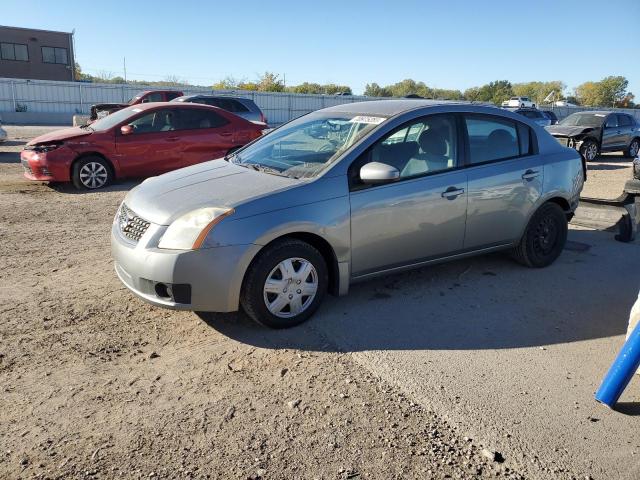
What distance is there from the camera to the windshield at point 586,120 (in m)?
17.3

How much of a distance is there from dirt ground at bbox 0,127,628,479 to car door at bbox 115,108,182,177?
5.52 m

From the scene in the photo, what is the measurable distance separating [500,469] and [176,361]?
2130mm

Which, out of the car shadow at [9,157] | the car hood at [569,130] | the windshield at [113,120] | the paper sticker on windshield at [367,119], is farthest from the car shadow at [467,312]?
the car hood at [569,130]

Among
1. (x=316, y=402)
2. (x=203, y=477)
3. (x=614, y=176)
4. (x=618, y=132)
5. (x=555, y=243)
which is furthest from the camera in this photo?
(x=618, y=132)

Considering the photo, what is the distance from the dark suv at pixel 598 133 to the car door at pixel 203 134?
420 inches

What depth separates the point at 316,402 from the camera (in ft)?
10.6

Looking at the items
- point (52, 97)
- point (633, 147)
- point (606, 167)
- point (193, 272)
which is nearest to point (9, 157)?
point (193, 272)

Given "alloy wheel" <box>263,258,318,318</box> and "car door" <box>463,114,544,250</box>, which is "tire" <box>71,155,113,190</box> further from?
"car door" <box>463,114,544,250</box>

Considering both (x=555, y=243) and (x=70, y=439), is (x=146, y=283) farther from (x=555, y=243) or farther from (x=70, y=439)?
(x=555, y=243)

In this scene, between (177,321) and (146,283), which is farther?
(177,321)

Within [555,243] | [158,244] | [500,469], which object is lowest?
[500,469]

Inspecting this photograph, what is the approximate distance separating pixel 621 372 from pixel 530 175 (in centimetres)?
257

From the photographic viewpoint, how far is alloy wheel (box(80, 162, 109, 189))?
954 centimetres

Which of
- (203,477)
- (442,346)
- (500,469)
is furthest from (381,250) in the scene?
(203,477)
